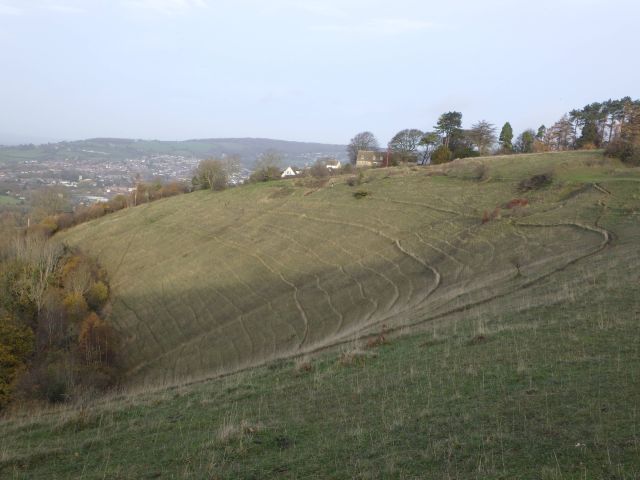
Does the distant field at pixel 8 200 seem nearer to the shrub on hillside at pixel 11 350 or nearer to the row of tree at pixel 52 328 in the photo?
the row of tree at pixel 52 328

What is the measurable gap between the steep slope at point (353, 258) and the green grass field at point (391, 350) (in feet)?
0.76

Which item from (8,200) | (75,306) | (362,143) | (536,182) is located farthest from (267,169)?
(8,200)

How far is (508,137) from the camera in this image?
96.7 meters

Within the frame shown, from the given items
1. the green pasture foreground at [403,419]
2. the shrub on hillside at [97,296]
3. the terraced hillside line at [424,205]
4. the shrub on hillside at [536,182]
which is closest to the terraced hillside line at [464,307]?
the green pasture foreground at [403,419]

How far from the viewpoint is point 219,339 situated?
110 feet

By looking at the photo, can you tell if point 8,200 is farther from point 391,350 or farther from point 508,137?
point 391,350

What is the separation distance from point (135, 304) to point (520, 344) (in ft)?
128

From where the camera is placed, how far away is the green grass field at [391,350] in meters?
8.10

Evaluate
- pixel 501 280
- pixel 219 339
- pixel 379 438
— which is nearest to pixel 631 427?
pixel 379 438

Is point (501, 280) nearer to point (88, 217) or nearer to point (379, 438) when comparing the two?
point (379, 438)

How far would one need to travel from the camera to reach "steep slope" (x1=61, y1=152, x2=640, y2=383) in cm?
2748

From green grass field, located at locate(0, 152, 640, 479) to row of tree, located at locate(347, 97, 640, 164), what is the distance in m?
31.5

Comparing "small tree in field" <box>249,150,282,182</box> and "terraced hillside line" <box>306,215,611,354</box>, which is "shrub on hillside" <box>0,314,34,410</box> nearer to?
"terraced hillside line" <box>306,215,611,354</box>

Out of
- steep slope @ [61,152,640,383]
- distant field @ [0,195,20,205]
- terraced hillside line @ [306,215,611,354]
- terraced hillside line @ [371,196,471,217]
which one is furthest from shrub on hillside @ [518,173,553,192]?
distant field @ [0,195,20,205]
